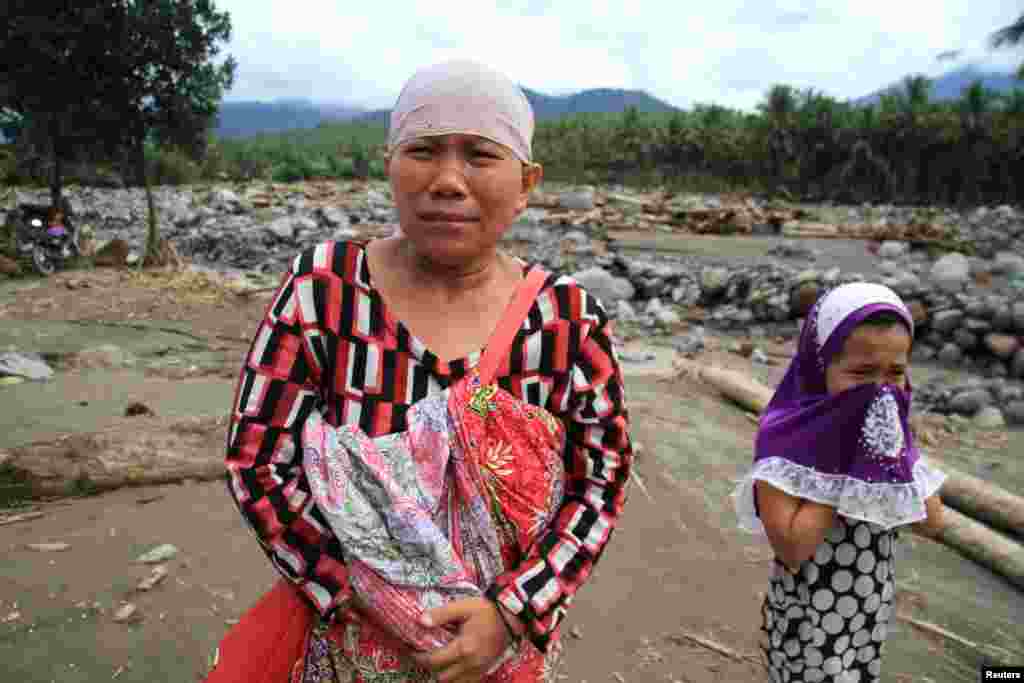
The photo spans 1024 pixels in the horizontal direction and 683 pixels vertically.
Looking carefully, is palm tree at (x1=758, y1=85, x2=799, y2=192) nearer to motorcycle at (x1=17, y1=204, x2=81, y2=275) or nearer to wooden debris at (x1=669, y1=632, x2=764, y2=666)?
motorcycle at (x1=17, y1=204, x2=81, y2=275)

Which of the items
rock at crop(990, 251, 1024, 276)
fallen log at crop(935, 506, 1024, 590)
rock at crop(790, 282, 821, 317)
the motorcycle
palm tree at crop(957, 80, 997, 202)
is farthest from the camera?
palm tree at crop(957, 80, 997, 202)

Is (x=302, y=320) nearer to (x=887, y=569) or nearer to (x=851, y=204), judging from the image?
(x=887, y=569)

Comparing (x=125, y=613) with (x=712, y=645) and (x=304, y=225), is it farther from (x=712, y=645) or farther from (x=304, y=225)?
(x=304, y=225)

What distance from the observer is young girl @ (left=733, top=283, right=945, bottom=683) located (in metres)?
1.57

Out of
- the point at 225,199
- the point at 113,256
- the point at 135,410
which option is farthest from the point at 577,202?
the point at 135,410

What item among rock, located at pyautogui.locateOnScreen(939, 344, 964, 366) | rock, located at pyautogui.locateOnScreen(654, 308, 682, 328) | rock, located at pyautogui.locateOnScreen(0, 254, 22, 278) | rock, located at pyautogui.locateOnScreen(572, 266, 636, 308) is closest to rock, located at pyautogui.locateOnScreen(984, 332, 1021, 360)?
rock, located at pyautogui.locateOnScreen(939, 344, 964, 366)

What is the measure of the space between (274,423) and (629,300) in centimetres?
922

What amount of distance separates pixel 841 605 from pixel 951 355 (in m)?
6.94

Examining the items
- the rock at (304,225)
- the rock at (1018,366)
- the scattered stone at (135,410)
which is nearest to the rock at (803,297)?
the rock at (1018,366)

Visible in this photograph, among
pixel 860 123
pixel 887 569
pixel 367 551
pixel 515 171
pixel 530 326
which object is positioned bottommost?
pixel 887 569

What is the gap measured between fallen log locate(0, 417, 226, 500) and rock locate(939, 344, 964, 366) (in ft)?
23.8

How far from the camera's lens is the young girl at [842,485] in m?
1.57

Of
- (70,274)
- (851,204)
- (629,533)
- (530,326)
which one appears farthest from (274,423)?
(851,204)

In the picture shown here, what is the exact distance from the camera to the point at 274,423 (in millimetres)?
1180
